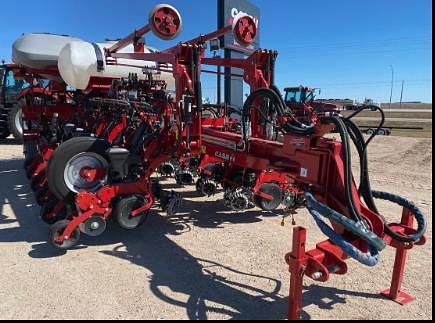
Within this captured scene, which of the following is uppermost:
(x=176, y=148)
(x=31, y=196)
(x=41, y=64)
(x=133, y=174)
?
(x=41, y=64)

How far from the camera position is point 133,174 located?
4.04m

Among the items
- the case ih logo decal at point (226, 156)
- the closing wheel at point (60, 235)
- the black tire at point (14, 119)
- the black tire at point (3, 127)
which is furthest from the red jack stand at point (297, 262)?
the black tire at point (3, 127)

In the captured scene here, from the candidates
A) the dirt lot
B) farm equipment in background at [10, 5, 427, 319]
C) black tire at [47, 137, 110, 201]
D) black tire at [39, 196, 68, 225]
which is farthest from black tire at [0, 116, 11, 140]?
black tire at [47, 137, 110, 201]

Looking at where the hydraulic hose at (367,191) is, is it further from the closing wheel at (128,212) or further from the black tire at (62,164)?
the black tire at (62,164)

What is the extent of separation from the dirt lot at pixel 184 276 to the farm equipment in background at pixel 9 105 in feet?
26.8

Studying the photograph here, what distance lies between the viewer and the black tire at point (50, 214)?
4102mm

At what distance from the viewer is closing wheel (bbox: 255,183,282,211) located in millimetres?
4684

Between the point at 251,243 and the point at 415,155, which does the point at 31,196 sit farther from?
the point at 415,155

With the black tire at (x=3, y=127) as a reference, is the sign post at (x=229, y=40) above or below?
above

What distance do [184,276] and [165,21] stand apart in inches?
112

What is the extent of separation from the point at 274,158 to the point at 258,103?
129 cm

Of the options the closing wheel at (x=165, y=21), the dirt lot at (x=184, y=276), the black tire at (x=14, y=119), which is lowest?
the dirt lot at (x=184, y=276)

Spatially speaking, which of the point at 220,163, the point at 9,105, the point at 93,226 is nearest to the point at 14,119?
the point at 9,105

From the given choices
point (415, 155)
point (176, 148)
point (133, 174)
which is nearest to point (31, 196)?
point (133, 174)
